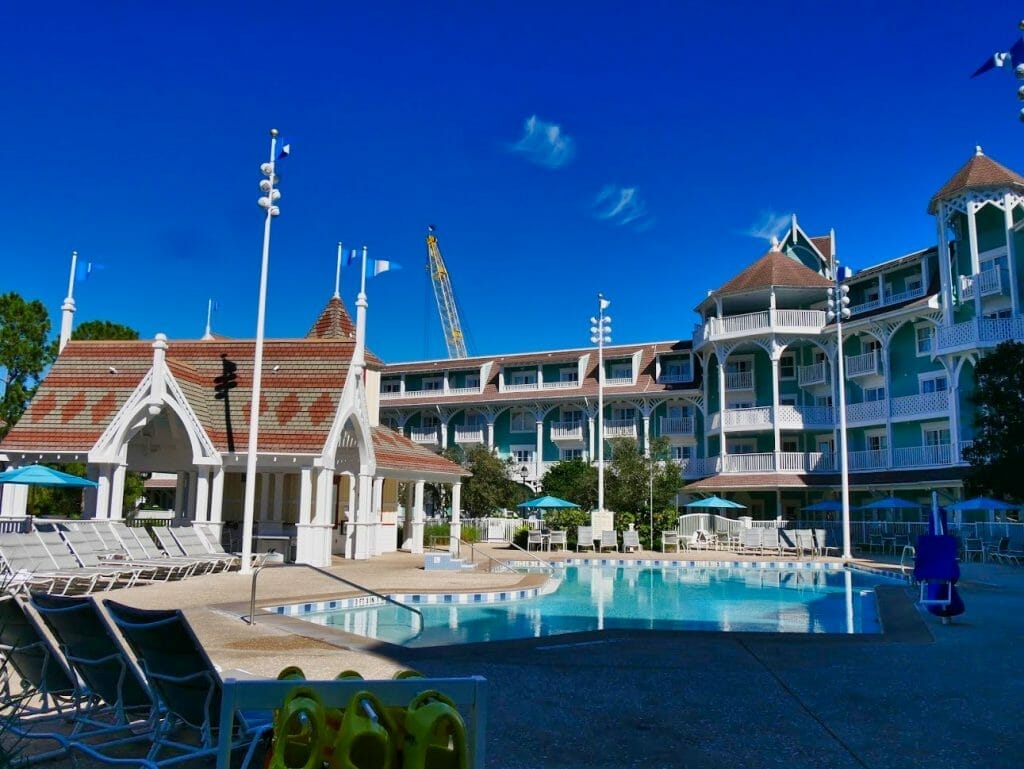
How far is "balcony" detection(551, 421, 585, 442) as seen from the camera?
45875mm

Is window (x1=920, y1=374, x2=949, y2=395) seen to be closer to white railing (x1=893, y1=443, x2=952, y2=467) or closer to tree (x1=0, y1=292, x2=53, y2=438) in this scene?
white railing (x1=893, y1=443, x2=952, y2=467)

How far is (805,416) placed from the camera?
37500mm

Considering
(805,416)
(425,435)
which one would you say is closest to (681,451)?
(805,416)

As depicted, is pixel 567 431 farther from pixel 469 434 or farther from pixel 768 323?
pixel 768 323

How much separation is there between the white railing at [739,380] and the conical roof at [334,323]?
2023 centimetres

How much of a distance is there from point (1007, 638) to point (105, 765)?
9814 millimetres

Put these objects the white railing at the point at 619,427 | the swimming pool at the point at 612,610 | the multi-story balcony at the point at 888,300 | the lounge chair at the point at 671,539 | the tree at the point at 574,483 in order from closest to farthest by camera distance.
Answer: the swimming pool at the point at 612,610 < the lounge chair at the point at 671,539 < the tree at the point at 574,483 < the multi-story balcony at the point at 888,300 < the white railing at the point at 619,427

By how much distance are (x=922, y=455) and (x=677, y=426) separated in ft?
42.8

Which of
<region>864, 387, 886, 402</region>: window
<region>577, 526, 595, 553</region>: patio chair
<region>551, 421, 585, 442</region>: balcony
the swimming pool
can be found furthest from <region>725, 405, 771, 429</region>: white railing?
the swimming pool

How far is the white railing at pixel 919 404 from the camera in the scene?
1282 inches

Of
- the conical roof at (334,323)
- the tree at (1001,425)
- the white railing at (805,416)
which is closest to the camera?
the tree at (1001,425)

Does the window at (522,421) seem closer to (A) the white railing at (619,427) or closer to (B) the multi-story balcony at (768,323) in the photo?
(A) the white railing at (619,427)

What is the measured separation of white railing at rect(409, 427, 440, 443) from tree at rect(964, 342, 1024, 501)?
30419 millimetres

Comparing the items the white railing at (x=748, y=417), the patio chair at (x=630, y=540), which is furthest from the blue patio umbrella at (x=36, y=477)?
the white railing at (x=748, y=417)
